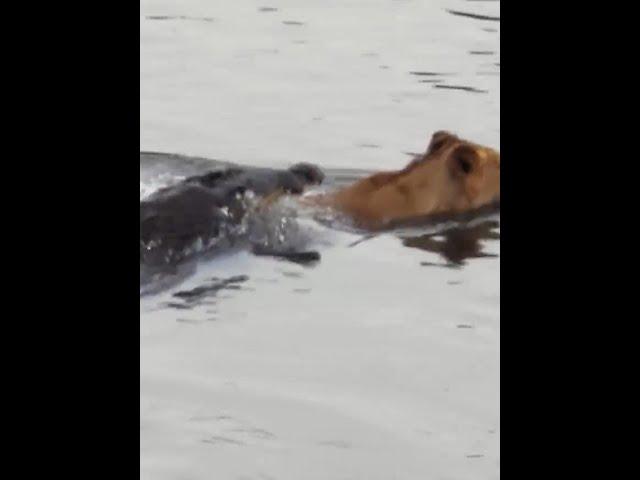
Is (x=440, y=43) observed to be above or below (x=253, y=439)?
above

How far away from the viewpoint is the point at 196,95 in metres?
5.31

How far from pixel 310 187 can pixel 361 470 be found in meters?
1.88

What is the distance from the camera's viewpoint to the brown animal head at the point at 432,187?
4207 mm

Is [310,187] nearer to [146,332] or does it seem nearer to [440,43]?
[146,332]

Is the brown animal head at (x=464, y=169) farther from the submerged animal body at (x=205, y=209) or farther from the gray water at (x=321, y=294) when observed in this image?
the submerged animal body at (x=205, y=209)

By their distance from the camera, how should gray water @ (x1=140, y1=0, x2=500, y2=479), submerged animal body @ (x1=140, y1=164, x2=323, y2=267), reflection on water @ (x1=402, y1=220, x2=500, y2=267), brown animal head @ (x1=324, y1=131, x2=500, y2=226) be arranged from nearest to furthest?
1. gray water @ (x1=140, y1=0, x2=500, y2=479)
2. submerged animal body @ (x1=140, y1=164, x2=323, y2=267)
3. reflection on water @ (x1=402, y1=220, x2=500, y2=267)
4. brown animal head @ (x1=324, y1=131, x2=500, y2=226)

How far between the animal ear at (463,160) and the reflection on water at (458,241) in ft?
0.60

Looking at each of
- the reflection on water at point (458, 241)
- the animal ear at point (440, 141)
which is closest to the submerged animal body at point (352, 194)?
the animal ear at point (440, 141)

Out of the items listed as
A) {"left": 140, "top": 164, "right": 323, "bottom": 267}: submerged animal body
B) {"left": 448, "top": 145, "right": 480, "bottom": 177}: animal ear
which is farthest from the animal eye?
{"left": 140, "top": 164, "right": 323, "bottom": 267}: submerged animal body

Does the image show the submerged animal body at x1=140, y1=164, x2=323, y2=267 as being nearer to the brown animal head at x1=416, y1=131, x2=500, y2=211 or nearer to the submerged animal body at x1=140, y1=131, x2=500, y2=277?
the submerged animal body at x1=140, y1=131, x2=500, y2=277

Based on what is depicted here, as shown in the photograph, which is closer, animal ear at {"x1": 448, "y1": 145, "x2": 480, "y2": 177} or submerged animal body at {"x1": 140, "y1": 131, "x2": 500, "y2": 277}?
submerged animal body at {"x1": 140, "y1": 131, "x2": 500, "y2": 277}

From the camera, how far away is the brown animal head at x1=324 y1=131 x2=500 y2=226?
4.21 metres

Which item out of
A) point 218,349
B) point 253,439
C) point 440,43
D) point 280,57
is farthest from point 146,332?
point 440,43

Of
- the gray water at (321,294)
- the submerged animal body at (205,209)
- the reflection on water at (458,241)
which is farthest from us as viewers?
the reflection on water at (458,241)
